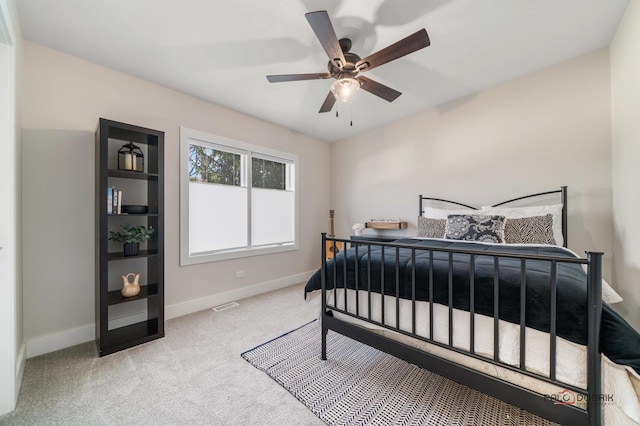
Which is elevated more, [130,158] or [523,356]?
[130,158]

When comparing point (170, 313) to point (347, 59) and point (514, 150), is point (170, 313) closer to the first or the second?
point (347, 59)

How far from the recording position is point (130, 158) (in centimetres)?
229

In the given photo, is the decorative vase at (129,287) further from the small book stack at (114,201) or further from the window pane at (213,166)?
the window pane at (213,166)

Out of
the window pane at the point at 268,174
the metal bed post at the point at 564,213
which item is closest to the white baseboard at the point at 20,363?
the window pane at the point at 268,174

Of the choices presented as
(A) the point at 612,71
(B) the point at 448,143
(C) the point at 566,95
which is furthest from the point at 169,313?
(A) the point at 612,71

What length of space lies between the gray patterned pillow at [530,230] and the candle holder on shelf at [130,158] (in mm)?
3564

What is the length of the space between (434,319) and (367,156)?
3.17 m

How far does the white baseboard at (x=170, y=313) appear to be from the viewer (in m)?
2.03

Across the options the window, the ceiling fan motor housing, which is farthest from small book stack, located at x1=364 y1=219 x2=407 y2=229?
the ceiling fan motor housing

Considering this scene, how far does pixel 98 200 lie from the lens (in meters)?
2.07

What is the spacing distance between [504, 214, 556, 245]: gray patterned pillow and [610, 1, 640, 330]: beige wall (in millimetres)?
444

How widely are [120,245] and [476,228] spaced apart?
3482mm

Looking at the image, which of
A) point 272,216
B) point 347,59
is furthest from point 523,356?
point 272,216

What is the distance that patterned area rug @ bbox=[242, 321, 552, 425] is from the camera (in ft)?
4.54
